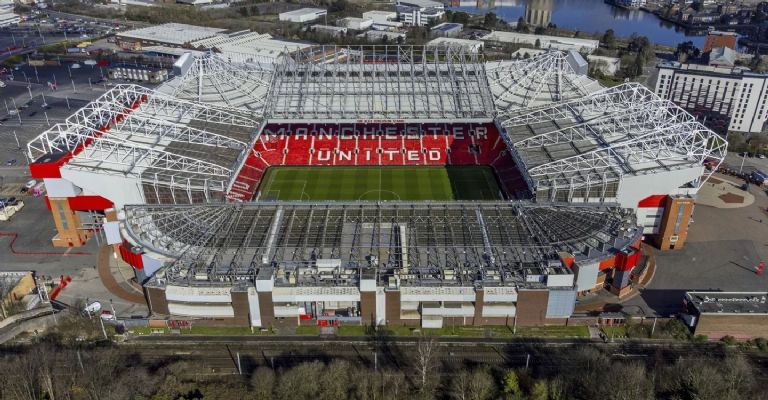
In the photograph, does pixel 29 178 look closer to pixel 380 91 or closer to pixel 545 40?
pixel 380 91

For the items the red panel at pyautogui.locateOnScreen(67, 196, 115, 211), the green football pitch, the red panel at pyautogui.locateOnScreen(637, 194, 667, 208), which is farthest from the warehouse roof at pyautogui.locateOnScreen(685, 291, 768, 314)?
the red panel at pyautogui.locateOnScreen(67, 196, 115, 211)

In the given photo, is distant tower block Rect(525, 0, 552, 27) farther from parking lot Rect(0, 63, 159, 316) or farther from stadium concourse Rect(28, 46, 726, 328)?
parking lot Rect(0, 63, 159, 316)

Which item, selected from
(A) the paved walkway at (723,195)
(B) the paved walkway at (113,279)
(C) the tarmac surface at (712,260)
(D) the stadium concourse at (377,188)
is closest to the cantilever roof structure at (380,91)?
(D) the stadium concourse at (377,188)

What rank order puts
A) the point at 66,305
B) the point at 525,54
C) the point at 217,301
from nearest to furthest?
1. the point at 217,301
2. the point at 66,305
3. the point at 525,54

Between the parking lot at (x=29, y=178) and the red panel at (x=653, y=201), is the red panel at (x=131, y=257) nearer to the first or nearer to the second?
the parking lot at (x=29, y=178)

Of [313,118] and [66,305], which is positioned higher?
[313,118]

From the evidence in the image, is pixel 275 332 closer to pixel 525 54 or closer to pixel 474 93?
pixel 474 93

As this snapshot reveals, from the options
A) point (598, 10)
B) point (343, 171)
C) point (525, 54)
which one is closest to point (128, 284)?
point (343, 171)
